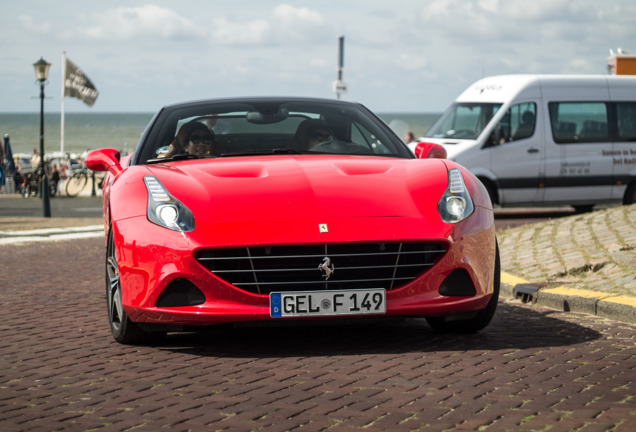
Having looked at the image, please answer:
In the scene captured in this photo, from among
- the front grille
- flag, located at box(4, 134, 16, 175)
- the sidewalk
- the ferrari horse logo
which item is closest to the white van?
the sidewalk

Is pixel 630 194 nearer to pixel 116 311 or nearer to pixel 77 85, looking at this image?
pixel 116 311

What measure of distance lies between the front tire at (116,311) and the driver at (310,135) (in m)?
1.38

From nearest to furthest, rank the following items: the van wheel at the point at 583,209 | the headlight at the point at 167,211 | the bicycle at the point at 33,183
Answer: the headlight at the point at 167,211
the van wheel at the point at 583,209
the bicycle at the point at 33,183

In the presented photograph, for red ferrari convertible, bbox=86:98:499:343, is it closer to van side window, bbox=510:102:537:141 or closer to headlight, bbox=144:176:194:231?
headlight, bbox=144:176:194:231

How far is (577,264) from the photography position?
9.12 m

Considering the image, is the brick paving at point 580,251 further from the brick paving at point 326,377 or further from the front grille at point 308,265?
the front grille at point 308,265

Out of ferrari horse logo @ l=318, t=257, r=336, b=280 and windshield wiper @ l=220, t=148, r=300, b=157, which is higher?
windshield wiper @ l=220, t=148, r=300, b=157

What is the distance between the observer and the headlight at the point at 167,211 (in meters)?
5.60

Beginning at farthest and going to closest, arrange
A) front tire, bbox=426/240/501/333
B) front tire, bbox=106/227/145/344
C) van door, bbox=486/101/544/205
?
van door, bbox=486/101/544/205
front tire, bbox=426/240/501/333
front tire, bbox=106/227/145/344

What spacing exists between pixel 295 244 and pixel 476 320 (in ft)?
4.52

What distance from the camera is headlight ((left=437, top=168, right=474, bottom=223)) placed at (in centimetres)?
581

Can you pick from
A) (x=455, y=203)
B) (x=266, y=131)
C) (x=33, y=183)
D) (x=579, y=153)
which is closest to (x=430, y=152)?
(x=455, y=203)

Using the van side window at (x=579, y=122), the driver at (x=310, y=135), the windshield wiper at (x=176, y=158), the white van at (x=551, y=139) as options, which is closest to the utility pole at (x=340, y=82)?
the white van at (x=551, y=139)

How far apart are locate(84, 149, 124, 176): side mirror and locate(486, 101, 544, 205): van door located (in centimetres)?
1105
